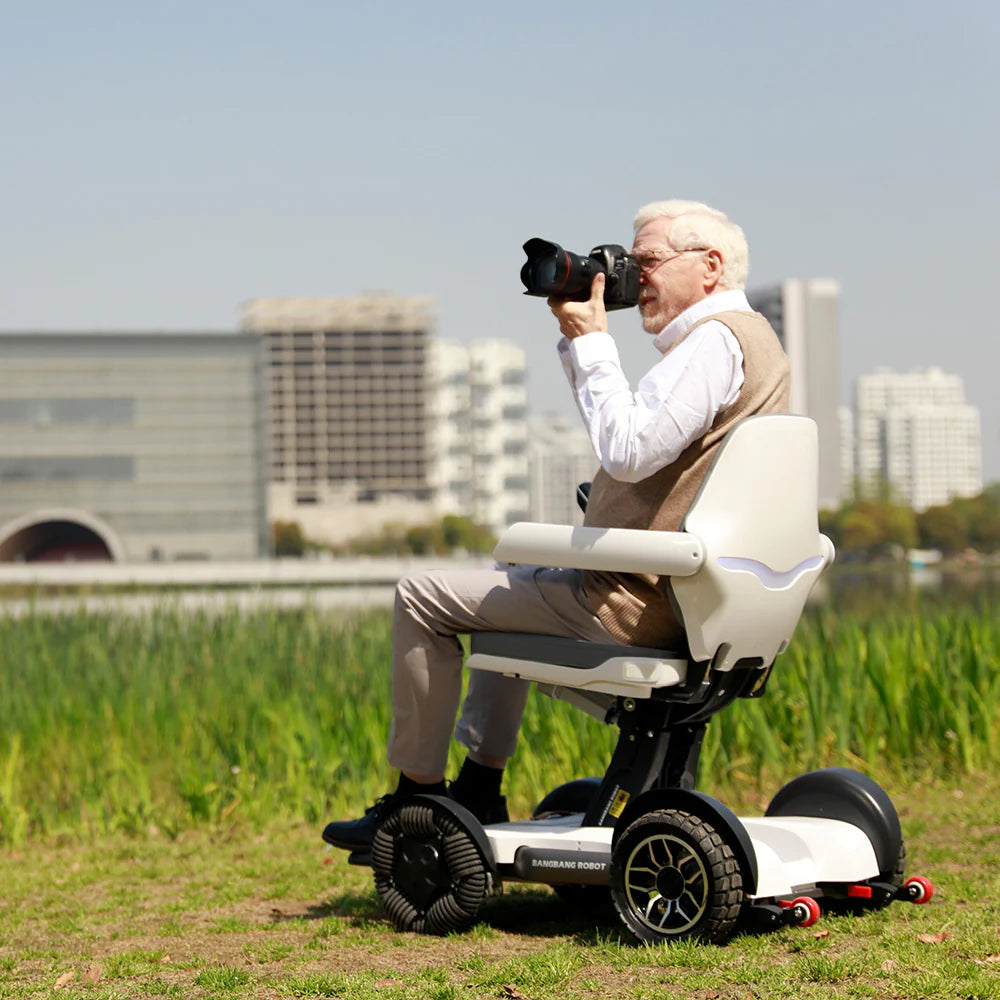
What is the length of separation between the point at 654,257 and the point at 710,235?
0.41 feet

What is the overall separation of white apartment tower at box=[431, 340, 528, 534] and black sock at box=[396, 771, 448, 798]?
122 meters

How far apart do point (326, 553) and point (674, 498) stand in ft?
348

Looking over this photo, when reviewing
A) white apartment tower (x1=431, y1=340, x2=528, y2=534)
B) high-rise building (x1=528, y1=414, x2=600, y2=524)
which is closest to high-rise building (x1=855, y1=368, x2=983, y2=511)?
high-rise building (x1=528, y1=414, x2=600, y2=524)

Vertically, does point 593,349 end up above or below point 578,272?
below

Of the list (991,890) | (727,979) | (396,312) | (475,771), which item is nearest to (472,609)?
(475,771)

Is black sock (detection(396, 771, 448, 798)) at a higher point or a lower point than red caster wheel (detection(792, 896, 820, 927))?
higher

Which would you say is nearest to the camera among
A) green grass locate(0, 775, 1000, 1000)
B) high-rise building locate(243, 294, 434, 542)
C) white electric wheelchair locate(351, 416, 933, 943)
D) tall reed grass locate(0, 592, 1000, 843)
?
green grass locate(0, 775, 1000, 1000)

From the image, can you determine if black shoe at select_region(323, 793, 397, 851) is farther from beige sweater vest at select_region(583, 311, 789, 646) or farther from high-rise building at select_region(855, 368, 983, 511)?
high-rise building at select_region(855, 368, 983, 511)

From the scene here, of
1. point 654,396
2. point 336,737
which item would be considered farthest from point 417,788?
point 336,737

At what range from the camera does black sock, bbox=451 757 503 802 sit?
341 centimetres

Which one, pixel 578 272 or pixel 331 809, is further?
pixel 331 809

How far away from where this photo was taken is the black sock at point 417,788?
3289mm

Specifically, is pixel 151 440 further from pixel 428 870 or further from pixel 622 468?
pixel 622 468

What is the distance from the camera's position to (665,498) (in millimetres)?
3018
